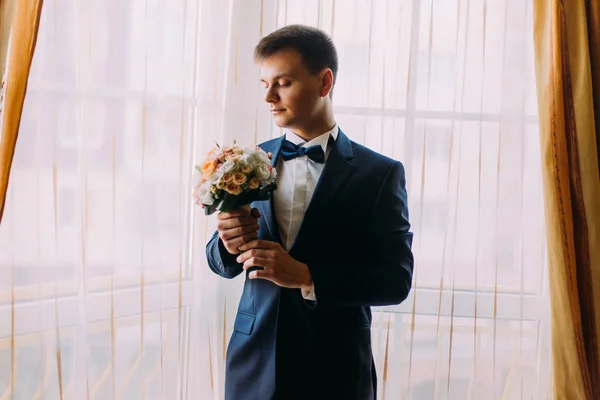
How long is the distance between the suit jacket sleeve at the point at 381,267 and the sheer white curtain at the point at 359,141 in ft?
2.23

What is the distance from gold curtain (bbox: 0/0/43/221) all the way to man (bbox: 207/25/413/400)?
0.65m

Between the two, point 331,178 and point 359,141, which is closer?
point 331,178

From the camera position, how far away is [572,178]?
2.17 meters

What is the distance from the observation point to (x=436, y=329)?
7.68ft

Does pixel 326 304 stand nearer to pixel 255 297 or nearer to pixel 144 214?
pixel 255 297

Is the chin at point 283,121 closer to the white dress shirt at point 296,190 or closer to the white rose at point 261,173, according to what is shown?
the white dress shirt at point 296,190

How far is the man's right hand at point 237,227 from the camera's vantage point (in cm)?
158

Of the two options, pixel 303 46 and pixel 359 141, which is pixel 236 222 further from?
pixel 359 141

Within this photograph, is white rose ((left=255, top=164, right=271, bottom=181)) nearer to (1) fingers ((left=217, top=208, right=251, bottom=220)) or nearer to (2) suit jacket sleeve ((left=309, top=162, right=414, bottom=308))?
(1) fingers ((left=217, top=208, right=251, bottom=220))

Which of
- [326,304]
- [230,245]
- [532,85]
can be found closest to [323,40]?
[230,245]

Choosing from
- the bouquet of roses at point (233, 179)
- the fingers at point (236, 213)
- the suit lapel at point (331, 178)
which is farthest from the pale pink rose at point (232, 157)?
the suit lapel at point (331, 178)

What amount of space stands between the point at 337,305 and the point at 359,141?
36.1 inches

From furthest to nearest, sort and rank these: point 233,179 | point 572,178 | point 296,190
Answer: point 572,178, point 296,190, point 233,179

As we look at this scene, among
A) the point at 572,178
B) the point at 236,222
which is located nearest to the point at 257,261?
the point at 236,222
